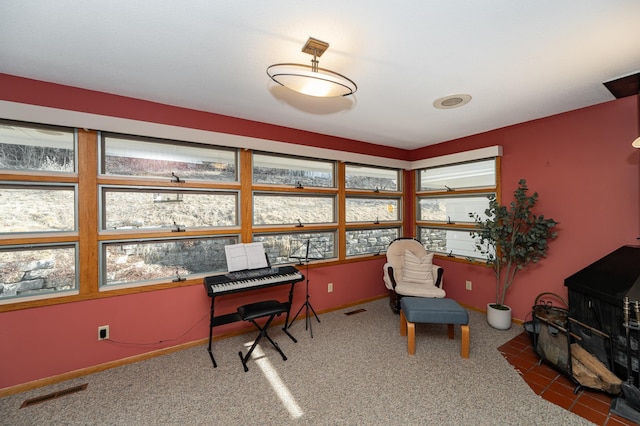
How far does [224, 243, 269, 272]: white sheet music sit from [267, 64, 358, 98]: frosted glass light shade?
186 centimetres

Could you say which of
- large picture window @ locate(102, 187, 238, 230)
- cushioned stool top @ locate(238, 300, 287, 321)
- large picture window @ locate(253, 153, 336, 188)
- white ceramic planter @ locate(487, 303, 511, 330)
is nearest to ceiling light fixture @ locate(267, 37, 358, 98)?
large picture window @ locate(253, 153, 336, 188)

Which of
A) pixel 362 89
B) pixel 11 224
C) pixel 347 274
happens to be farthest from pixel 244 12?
pixel 347 274

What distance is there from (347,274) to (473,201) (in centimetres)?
219

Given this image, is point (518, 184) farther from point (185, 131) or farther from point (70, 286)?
point (70, 286)

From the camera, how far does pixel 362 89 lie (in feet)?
7.85

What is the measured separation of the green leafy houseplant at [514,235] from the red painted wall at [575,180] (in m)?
0.14

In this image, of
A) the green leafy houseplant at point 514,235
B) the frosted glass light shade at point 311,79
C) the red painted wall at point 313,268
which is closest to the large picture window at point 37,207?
the red painted wall at point 313,268

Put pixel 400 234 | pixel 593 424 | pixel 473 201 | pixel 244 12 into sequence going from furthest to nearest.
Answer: pixel 400 234 → pixel 473 201 → pixel 593 424 → pixel 244 12

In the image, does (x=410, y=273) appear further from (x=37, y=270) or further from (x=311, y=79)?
(x=37, y=270)

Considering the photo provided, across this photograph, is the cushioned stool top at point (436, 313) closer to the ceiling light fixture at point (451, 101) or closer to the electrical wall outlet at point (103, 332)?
the ceiling light fixture at point (451, 101)

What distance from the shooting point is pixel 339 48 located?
1768 millimetres

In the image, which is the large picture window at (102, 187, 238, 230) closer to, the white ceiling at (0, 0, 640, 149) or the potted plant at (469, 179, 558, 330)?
the white ceiling at (0, 0, 640, 149)

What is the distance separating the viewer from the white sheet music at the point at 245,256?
2.89 m

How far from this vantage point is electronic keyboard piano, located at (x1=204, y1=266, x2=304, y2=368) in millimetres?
2561
